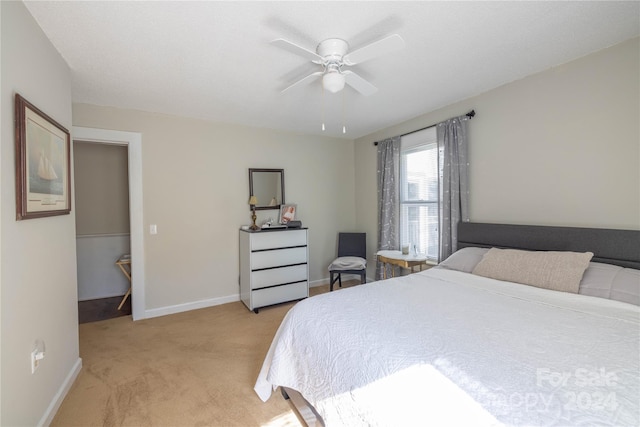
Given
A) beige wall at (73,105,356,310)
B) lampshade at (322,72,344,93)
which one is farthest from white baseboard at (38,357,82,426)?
lampshade at (322,72,344,93)

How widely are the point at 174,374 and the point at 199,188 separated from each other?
208cm

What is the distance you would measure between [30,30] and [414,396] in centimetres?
262

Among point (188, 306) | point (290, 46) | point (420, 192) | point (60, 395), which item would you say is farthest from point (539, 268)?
point (188, 306)

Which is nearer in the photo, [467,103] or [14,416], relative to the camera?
[14,416]

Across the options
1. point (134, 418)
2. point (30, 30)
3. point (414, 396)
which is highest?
point (30, 30)

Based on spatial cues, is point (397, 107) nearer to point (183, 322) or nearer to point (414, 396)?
point (414, 396)

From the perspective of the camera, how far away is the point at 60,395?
1.82m

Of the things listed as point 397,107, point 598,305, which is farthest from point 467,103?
point 598,305

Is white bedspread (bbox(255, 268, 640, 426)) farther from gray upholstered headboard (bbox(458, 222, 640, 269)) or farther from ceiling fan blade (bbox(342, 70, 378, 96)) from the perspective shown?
ceiling fan blade (bbox(342, 70, 378, 96))

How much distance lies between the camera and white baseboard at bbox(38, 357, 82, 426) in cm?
162

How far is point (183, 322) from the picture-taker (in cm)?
307

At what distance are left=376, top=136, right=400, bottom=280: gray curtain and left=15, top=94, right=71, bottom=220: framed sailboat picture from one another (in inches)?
131

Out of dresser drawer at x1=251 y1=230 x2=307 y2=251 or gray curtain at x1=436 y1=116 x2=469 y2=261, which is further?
dresser drawer at x1=251 y1=230 x2=307 y2=251

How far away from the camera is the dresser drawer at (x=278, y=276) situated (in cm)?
336
